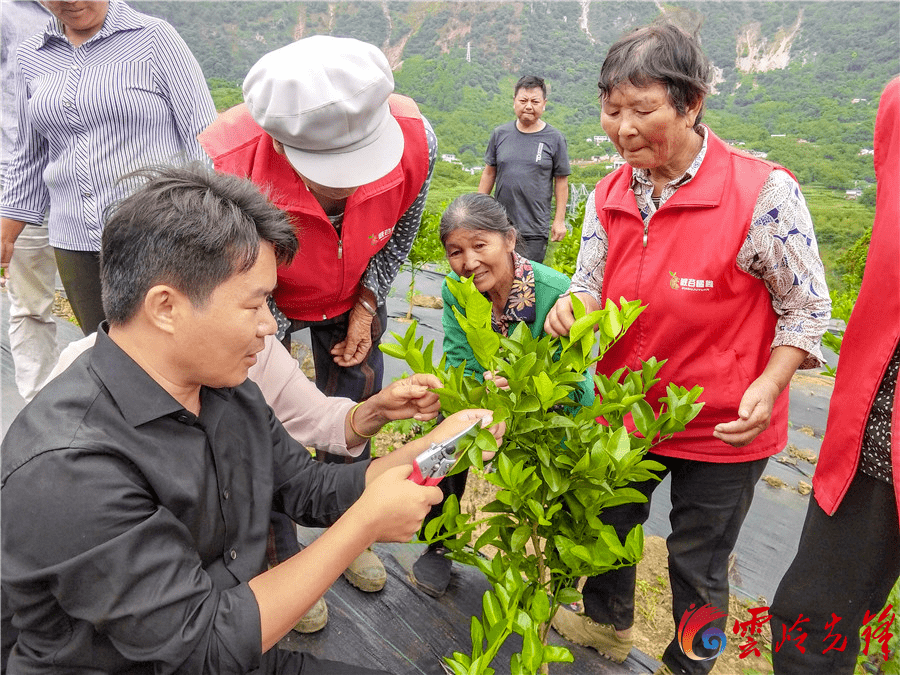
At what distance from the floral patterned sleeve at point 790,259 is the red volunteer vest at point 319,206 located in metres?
1.03

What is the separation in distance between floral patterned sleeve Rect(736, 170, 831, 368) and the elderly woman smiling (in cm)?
68

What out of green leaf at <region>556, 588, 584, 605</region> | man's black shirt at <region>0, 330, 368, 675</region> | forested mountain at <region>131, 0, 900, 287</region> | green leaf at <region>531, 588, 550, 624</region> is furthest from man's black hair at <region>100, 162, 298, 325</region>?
forested mountain at <region>131, 0, 900, 287</region>

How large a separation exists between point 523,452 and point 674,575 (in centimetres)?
81

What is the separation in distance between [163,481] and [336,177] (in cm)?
86

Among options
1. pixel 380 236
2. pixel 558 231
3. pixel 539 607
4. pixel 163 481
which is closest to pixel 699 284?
pixel 539 607

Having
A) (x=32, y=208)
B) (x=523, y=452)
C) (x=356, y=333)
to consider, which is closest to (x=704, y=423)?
(x=523, y=452)

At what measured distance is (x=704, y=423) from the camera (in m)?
1.63

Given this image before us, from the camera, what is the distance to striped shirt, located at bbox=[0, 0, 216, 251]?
7.24 ft

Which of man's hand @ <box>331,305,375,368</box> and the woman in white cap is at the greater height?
the woman in white cap

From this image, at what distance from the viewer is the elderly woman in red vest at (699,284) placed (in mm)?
1471

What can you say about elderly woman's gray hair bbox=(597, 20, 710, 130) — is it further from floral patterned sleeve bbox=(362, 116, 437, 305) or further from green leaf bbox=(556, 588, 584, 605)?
green leaf bbox=(556, 588, 584, 605)

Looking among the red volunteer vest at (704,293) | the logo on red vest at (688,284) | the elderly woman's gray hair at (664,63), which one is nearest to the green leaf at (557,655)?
the red volunteer vest at (704,293)

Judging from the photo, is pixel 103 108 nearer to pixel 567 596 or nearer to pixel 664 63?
pixel 664 63

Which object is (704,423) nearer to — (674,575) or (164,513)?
(674,575)
